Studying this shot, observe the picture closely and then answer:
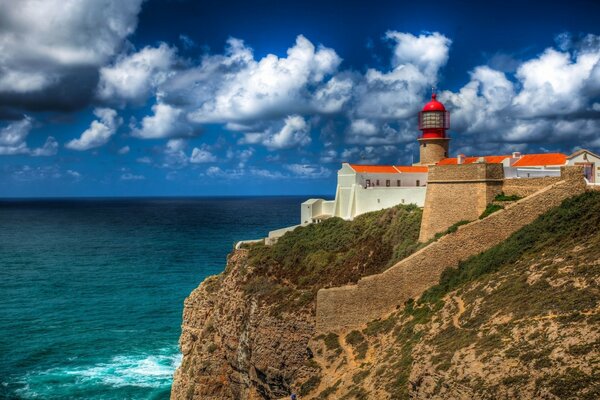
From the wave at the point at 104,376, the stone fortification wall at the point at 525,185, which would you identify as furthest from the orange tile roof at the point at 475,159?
the wave at the point at 104,376

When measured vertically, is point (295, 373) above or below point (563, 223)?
below

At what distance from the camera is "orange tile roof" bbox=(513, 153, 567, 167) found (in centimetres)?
3409

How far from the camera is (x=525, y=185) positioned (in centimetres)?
2655

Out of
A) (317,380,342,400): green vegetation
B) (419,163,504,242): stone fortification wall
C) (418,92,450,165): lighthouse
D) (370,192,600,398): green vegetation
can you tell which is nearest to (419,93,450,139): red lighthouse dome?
(418,92,450,165): lighthouse

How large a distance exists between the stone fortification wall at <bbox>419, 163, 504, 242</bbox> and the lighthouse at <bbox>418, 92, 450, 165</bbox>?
1278 centimetres

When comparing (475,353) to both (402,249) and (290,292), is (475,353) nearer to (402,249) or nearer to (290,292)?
(402,249)

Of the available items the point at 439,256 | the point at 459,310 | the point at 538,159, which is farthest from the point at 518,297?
the point at 538,159

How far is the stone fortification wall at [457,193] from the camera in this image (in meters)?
27.0

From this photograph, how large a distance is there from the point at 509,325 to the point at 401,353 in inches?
203

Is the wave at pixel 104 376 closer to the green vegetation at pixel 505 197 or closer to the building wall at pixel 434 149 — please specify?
the building wall at pixel 434 149

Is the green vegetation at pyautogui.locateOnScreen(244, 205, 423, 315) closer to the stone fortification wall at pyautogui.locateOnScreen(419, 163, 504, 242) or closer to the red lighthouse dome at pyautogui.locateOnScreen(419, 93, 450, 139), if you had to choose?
the stone fortification wall at pyautogui.locateOnScreen(419, 163, 504, 242)

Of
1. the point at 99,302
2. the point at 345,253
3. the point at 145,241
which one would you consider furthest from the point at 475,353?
the point at 145,241

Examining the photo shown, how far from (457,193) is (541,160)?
416 inches

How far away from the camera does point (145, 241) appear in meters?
105
